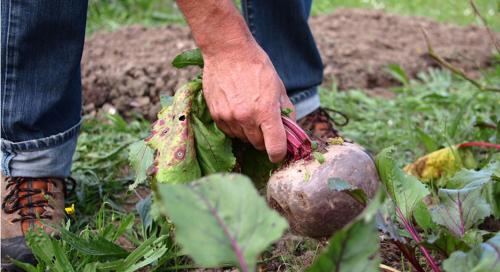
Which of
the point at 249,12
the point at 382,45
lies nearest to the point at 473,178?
the point at 249,12

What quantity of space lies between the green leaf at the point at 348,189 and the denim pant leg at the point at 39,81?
90 centimetres

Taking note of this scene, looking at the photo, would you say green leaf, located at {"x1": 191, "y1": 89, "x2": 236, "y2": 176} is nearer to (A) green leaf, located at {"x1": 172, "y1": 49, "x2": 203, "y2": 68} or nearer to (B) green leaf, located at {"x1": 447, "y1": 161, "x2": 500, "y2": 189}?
(A) green leaf, located at {"x1": 172, "y1": 49, "x2": 203, "y2": 68}

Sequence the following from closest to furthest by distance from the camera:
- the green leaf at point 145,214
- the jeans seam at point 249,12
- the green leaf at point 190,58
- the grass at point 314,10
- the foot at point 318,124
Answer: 1. the green leaf at point 190,58
2. the green leaf at point 145,214
3. the jeans seam at point 249,12
4. the foot at point 318,124
5. the grass at point 314,10

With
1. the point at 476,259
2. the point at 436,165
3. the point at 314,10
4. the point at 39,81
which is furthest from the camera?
the point at 314,10

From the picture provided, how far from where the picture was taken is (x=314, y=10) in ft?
18.3

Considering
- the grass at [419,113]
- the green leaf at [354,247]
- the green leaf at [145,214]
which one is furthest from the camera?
the grass at [419,113]

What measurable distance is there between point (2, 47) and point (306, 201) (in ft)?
3.09

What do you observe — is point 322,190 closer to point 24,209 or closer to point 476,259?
point 476,259

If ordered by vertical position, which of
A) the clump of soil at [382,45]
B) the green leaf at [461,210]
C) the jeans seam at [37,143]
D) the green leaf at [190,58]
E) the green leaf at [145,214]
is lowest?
the clump of soil at [382,45]

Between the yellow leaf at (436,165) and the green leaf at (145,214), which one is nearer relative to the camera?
the green leaf at (145,214)

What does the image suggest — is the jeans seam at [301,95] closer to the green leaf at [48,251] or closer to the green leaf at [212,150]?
the green leaf at [212,150]

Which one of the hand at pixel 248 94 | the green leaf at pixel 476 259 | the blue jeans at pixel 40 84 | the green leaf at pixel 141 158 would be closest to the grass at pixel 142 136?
the green leaf at pixel 141 158

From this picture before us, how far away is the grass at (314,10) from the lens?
495 cm

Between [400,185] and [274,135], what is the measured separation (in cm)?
30
